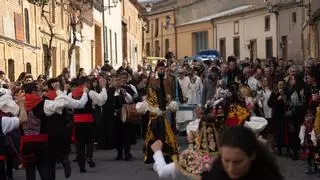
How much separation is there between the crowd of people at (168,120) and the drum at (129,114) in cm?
2

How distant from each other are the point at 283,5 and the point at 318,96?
1384 inches

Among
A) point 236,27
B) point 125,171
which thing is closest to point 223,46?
point 236,27

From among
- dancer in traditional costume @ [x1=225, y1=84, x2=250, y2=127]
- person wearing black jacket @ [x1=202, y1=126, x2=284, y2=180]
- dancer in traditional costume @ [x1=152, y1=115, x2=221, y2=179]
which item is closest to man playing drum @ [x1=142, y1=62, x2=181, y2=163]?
dancer in traditional costume @ [x1=225, y1=84, x2=250, y2=127]

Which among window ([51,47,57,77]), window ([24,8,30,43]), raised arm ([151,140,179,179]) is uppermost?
window ([24,8,30,43])

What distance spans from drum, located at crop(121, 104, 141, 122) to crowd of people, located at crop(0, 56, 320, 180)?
0.07 ft

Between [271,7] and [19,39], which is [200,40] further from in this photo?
[19,39]

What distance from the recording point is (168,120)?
580 inches

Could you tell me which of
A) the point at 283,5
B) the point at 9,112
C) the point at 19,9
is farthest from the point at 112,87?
the point at 283,5

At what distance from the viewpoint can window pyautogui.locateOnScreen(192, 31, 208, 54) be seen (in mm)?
65562

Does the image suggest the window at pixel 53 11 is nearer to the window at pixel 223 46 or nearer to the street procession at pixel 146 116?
the street procession at pixel 146 116

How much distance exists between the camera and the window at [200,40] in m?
65.6

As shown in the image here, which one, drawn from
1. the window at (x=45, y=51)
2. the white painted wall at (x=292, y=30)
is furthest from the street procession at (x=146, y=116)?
the white painted wall at (x=292, y=30)

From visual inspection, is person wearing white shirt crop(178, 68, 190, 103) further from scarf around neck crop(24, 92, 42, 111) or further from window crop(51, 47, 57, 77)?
window crop(51, 47, 57, 77)

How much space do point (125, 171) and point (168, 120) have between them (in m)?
1.68
